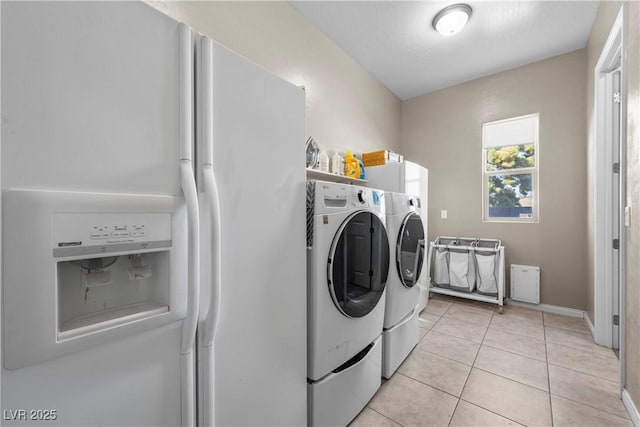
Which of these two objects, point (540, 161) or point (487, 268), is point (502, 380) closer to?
point (487, 268)

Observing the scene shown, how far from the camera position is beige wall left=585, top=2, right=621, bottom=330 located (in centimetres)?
204

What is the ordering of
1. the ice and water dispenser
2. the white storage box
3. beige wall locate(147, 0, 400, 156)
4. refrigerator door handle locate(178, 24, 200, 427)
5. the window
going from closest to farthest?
the ice and water dispenser < refrigerator door handle locate(178, 24, 200, 427) < beige wall locate(147, 0, 400, 156) < the white storage box < the window

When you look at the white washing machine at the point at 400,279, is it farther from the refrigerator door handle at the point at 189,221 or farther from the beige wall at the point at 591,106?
the beige wall at the point at 591,106

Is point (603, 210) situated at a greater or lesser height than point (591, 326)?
greater

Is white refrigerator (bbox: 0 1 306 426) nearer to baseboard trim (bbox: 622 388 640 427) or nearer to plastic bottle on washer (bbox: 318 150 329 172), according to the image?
A: plastic bottle on washer (bbox: 318 150 329 172)

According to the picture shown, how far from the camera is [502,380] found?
69.1 inches

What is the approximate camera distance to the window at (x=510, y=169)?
307cm

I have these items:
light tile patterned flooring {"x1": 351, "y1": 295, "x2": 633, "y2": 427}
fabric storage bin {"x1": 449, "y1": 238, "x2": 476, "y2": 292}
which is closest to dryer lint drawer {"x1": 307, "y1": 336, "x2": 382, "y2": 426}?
light tile patterned flooring {"x1": 351, "y1": 295, "x2": 633, "y2": 427}

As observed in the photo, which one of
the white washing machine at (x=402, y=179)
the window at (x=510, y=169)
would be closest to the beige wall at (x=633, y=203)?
the white washing machine at (x=402, y=179)

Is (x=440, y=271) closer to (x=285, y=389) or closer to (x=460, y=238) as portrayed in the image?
(x=460, y=238)

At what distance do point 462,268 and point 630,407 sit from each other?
1749mm

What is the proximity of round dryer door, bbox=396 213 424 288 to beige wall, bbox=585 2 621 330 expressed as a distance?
162cm

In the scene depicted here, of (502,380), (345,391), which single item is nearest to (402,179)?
(502,380)

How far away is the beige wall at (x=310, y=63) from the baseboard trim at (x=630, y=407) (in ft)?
7.35
